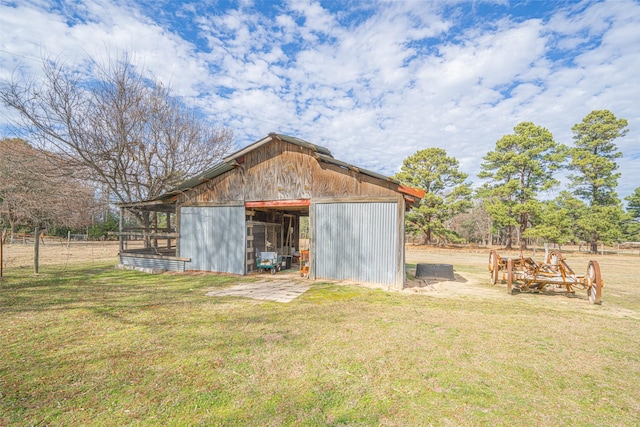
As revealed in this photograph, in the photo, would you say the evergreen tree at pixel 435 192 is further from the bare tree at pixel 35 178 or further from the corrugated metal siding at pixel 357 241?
the bare tree at pixel 35 178

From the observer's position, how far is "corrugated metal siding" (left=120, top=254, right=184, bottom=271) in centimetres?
1155

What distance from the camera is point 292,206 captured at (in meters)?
10.7

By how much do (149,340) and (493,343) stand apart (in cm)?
568

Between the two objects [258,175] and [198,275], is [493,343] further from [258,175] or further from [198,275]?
[198,275]

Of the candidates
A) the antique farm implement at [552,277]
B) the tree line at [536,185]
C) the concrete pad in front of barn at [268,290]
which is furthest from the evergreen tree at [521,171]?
the concrete pad in front of barn at [268,290]

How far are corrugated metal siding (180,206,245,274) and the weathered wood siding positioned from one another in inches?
19.7

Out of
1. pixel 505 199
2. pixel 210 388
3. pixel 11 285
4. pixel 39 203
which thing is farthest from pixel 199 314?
pixel 505 199

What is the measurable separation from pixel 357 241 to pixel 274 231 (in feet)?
19.6

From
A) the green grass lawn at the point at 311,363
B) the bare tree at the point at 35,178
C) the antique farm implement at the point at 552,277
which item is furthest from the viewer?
the bare tree at the point at 35,178

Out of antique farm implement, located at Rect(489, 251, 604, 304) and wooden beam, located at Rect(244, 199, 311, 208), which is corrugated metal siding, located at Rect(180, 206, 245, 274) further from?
antique farm implement, located at Rect(489, 251, 604, 304)

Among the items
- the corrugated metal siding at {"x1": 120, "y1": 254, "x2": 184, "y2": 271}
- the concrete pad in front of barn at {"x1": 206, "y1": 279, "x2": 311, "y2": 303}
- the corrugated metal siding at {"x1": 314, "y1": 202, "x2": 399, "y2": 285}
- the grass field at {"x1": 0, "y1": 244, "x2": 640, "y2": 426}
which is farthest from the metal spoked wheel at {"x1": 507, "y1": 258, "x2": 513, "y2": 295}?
the corrugated metal siding at {"x1": 120, "y1": 254, "x2": 184, "y2": 271}

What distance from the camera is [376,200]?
901cm

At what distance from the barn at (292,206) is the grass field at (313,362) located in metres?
2.46

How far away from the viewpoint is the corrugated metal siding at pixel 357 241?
29.1 feet
